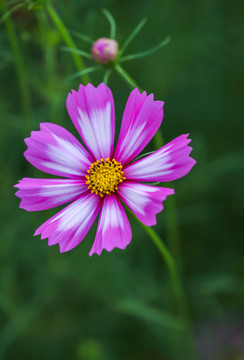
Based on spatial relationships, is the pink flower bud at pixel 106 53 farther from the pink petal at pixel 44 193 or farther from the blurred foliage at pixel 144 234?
the blurred foliage at pixel 144 234

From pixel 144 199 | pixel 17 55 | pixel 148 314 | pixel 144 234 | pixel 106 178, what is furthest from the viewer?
pixel 144 234

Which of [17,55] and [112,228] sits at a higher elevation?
[17,55]

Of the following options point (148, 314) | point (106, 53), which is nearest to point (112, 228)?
point (106, 53)

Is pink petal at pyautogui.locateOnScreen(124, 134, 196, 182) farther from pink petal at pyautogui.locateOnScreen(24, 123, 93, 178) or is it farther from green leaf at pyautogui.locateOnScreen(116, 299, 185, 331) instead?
green leaf at pyautogui.locateOnScreen(116, 299, 185, 331)

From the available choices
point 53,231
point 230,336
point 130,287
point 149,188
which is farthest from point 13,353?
point 149,188

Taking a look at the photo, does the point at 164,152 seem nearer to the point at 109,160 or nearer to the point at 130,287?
the point at 109,160

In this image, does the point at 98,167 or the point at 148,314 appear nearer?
the point at 98,167

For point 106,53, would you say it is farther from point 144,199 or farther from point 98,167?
point 144,199
